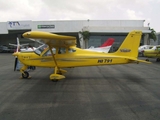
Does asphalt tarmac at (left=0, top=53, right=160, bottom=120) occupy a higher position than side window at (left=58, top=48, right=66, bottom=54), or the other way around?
side window at (left=58, top=48, right=66, bottom=54)

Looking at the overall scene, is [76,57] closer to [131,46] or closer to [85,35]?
[131,46]

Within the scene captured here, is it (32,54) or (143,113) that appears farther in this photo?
(32,54)

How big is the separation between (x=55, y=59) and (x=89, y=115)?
4.58 meters

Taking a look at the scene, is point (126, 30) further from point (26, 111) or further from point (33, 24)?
point (26, 111)

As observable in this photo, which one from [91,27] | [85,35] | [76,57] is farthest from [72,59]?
[91,27]

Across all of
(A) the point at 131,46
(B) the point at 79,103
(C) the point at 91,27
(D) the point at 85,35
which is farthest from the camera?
(C) the point at 91,27

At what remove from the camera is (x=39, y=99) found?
486 centimetres

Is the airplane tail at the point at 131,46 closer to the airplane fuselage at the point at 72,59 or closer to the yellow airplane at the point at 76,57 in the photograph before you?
the yellow airplane at the point at 76,57

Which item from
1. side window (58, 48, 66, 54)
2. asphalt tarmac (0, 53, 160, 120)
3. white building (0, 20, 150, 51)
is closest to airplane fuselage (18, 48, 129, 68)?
side window (58, 48, 66, 54)

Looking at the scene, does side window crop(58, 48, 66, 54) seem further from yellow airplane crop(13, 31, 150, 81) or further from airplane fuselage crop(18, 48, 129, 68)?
airplane fuselage crop(18, 48, 129, 68)

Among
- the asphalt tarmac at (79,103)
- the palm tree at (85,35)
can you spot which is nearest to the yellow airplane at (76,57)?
the asphalt tarmac at (79,103)

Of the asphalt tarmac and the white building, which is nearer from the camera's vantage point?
the asphalt tarmac

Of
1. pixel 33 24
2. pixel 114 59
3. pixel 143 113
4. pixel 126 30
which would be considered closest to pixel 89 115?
pixel 143 113

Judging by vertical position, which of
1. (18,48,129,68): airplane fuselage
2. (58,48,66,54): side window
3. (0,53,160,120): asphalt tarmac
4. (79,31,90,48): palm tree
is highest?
(79,31,90,48): palm tree
